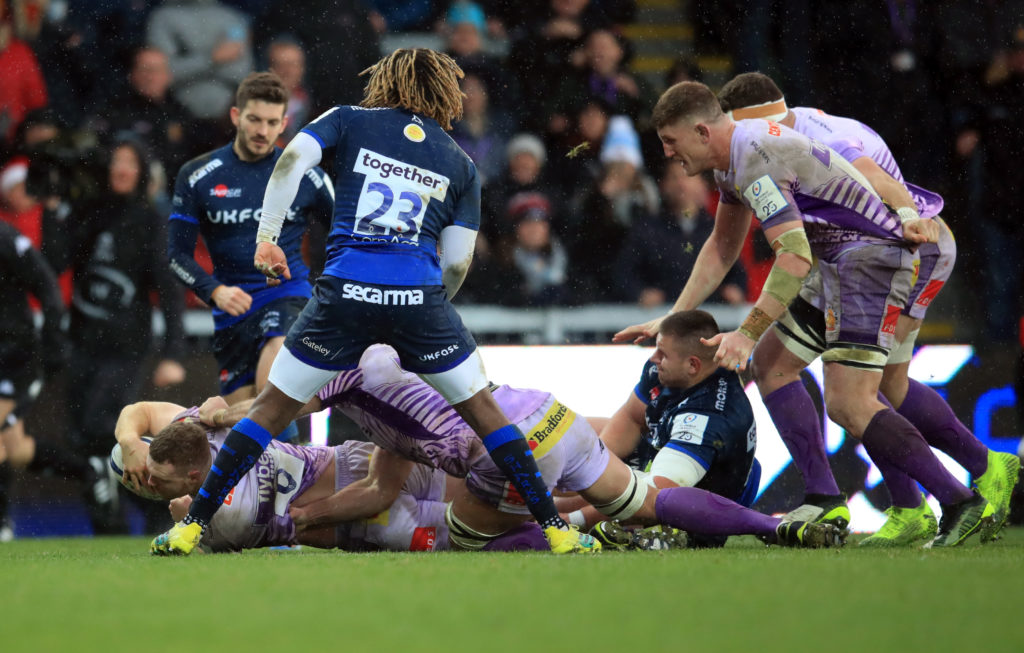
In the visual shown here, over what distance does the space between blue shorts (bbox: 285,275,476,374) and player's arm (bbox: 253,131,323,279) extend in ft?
0.64

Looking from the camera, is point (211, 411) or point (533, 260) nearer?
point (211, 411)

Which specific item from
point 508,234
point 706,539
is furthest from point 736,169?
point 508,234

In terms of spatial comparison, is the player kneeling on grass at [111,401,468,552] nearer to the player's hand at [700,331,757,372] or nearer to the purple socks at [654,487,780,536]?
the purple socks at [654,487,780,536]

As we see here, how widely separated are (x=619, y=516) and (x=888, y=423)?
1.09 m

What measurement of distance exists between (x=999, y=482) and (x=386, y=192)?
2.78 m

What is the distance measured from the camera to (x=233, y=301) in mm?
5480

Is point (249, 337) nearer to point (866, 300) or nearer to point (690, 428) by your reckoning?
point (690, 428)

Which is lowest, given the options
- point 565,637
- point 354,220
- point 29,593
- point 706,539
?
point 706,539

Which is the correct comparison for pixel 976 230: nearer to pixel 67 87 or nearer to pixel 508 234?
pixel 508 234

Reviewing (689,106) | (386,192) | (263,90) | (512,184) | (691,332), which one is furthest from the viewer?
(512,184)

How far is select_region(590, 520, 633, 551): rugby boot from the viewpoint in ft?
15.2

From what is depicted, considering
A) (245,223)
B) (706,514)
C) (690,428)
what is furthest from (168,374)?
(706,514)

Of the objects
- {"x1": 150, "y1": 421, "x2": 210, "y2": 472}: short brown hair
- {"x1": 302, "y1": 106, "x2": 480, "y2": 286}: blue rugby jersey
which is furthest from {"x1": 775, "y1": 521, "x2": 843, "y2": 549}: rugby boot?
{"x1": 150, "y1": 421, "x2": 210, "y2": 472}: short brown hair

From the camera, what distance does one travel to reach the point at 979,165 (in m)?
8.41
